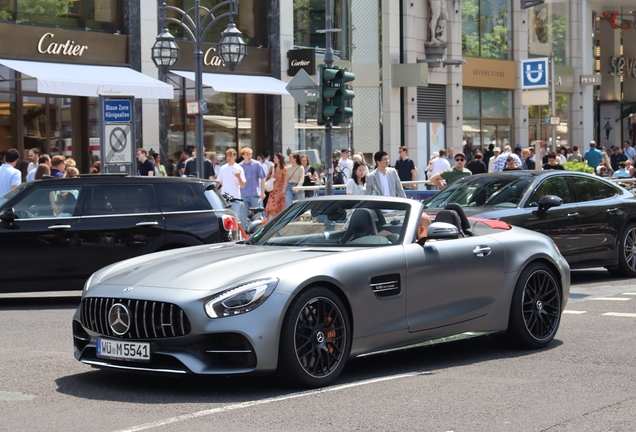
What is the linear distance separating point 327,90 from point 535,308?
9296 millimetres

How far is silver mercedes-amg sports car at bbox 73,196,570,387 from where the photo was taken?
22.3 ft

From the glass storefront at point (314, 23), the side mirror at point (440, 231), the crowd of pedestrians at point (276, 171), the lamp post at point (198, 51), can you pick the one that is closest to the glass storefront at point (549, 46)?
the glass storefront at point (314, 23)

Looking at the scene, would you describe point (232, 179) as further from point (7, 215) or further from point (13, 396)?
point (13, 396)

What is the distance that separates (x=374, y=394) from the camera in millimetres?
6941

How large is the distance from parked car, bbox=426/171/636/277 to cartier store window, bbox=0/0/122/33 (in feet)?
47.5

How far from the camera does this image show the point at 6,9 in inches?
975

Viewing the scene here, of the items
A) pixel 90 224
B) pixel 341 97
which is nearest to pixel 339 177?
pixel 341 97

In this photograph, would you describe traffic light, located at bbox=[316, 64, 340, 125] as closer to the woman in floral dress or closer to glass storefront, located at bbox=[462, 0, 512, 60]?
the woman in floral dress

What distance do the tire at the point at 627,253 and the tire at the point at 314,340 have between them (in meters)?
8.58

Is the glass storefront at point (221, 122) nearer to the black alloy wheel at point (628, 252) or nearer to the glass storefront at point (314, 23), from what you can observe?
the glass storefront at point (314, 23)

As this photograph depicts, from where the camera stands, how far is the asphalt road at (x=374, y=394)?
20.1 ft

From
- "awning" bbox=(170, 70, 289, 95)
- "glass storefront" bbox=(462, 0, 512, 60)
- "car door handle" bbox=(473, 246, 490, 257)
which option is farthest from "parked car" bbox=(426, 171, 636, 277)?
"glass storefront" bbox=(462, 0, 512, 60)

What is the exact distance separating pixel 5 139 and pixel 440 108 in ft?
66.5

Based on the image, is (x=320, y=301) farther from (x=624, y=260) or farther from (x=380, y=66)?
(x=380, y=66)
